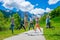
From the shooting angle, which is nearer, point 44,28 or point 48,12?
point 48,12

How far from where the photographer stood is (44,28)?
1330cm

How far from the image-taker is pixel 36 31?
12.3m

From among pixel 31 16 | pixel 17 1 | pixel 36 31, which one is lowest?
pixel 36 31

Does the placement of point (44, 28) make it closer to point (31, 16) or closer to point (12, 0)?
point (31, 16)

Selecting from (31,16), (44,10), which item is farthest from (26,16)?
(44,10)

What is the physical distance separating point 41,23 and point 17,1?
1.79 m

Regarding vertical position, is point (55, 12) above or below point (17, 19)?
above

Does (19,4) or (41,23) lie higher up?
(19,4)

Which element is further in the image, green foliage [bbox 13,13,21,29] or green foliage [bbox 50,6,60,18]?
green foliage [bbox 50,6,60,18]

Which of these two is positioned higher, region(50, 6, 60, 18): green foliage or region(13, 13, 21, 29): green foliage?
region(50, 6, 60, 18): green foliage

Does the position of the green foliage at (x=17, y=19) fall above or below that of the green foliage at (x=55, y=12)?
below

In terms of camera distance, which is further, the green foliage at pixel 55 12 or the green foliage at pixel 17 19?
the green foliage at pixel 55 12

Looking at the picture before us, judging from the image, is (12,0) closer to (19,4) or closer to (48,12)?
(19,4)

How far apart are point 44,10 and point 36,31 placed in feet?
3.92
